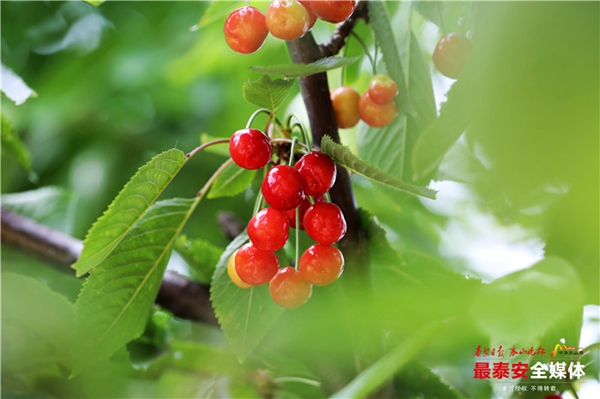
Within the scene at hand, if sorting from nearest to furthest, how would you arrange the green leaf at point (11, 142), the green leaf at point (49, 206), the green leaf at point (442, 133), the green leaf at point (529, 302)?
the green leaf at point (529, 302), the green leaf at point (442, 133), the green leaf at point (11, 142), the green leaf at point (49, 206)

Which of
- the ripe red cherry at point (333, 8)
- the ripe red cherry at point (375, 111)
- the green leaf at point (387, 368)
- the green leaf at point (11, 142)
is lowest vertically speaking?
the green leaf at point (387, 368)

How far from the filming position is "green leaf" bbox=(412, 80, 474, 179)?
38 cm

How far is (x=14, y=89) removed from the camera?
0.55m

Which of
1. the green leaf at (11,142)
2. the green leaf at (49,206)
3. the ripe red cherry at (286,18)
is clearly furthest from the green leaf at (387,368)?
the green leaf at (49,206)

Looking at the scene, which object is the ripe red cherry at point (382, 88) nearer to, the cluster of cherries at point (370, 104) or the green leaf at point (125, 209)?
the cluster of cherries at point (370, 104)

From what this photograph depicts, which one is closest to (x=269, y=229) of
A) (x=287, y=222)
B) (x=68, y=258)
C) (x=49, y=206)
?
(x=287, y=222)

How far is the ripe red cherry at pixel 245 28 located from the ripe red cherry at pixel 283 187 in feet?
0.40

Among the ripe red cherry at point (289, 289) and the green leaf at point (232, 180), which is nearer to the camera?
the ripe red cherry at point (289, 289)

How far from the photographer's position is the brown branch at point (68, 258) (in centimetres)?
73

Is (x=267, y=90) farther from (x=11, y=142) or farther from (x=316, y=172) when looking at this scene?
(x=11, y=142)

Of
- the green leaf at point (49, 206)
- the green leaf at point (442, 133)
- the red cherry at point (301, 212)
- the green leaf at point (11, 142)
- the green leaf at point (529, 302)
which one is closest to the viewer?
the green leaf at point (529, 302)

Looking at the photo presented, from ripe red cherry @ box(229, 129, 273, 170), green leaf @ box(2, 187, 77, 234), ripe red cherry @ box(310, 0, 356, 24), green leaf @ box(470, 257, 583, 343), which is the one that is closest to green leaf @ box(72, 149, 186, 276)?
ripe red cherry @ box(229, 129, 273, 170)

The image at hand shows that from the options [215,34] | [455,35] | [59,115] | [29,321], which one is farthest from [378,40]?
[59,115]

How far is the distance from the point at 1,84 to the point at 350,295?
1.35 feet
